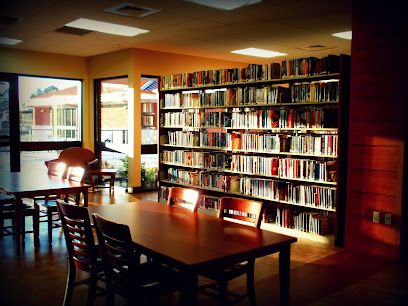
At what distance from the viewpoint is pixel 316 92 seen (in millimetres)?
5504

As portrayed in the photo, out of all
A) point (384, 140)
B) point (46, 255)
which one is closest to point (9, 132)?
A: point (46, 255)

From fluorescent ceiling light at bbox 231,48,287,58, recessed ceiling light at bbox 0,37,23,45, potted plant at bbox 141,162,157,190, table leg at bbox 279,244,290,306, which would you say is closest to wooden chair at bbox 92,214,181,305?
table leg at bbox 279,244,290,306

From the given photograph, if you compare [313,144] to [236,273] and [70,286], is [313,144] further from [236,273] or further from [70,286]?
[70,286]

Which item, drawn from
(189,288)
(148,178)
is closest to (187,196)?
(189,288)

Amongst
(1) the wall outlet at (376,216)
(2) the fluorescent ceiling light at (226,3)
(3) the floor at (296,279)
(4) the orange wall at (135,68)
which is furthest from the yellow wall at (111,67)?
(1) the wall outlet at (376,216)

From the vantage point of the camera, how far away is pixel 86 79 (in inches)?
418

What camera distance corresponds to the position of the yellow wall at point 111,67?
927 centimetres

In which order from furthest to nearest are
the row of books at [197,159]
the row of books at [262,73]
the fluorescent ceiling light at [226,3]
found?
1. the row of books at [197,159]
2. the fluorescent ceiling light at [226,3]
3. the row of books at [262,73]

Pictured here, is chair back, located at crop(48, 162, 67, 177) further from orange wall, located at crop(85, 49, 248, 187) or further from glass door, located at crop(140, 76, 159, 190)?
glass door, located at crop(140, 76, 159, 190)

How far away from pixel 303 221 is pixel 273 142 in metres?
1.18

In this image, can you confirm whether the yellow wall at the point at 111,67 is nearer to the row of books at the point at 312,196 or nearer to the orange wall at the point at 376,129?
the row of books at the point at 312,196

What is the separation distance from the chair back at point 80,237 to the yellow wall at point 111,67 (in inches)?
235

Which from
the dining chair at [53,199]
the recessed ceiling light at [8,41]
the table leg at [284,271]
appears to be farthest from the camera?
the recessed ceiling light at [8,41]

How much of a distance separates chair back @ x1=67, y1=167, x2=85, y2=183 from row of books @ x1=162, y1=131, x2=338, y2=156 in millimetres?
2340
